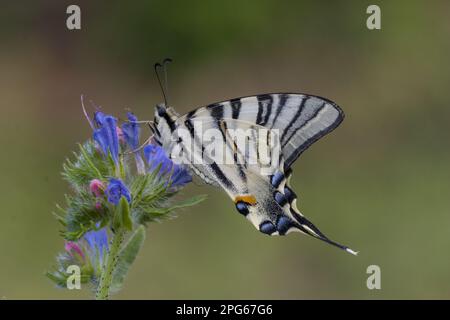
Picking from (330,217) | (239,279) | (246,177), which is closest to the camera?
(246,177)

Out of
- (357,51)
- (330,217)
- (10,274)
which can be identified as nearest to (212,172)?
(10,274)

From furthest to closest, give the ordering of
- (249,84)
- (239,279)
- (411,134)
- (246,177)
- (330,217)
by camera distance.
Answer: (249,84) < (411,134) < (330,217) < (239,279) < (246,177)

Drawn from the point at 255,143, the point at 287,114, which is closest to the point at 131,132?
the point at 255,143

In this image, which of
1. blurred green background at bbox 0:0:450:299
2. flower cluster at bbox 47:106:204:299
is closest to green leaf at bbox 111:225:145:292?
flower cluster at bbox 47:106:204:299

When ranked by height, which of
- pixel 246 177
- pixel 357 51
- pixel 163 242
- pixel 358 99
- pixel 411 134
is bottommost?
pixel 246 177

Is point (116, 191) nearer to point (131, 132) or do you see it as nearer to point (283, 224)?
point (131, 132)

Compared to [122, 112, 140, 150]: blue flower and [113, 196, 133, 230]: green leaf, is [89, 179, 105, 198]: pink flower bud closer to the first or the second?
[113, 196, 133, 230]: green leaf

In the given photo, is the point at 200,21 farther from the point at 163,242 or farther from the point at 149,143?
the point at 149,143

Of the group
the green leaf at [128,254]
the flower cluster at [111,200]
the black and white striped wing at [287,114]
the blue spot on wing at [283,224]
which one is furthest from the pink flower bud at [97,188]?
the blue spot on wing at [283,224]
